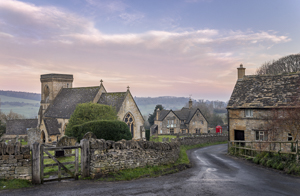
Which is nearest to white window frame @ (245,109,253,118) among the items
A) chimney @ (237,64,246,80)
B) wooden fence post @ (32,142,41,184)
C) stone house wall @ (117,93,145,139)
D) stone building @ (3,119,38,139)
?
chimney @ (237,64,246,80)

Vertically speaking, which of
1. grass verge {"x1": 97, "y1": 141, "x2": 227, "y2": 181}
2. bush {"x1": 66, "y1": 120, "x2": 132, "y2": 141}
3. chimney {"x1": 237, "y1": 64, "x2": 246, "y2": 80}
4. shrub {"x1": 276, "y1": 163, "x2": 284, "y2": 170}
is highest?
chimney {"x1": 237, "y1": 64, "x2": 246, "y2": 80}

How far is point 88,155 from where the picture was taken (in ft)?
40.5

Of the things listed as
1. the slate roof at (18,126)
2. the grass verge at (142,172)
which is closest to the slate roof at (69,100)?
the slate roof at (18,126)

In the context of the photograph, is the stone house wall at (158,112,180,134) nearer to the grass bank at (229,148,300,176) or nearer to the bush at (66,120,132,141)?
the bush at (66,120,132,141)

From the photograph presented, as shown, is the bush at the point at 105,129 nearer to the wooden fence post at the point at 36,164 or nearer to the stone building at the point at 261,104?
the wooden fence post at the point at 36,164

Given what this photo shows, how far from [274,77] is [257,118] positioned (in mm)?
6215

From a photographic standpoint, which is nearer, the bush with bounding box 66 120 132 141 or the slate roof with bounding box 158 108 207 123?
the bush with bounding box 66 120 132 141

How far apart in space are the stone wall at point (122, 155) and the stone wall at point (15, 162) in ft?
9.40

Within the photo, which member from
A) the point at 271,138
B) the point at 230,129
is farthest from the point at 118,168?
the point at 230,129

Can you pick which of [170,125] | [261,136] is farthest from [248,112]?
[170,125]

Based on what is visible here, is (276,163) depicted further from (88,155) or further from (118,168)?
(88,155)

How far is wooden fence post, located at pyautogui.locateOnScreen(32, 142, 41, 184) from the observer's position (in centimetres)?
1098

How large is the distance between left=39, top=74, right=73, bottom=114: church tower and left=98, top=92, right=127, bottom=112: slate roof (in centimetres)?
1712

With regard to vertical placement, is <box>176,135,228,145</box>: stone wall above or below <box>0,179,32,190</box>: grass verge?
below
